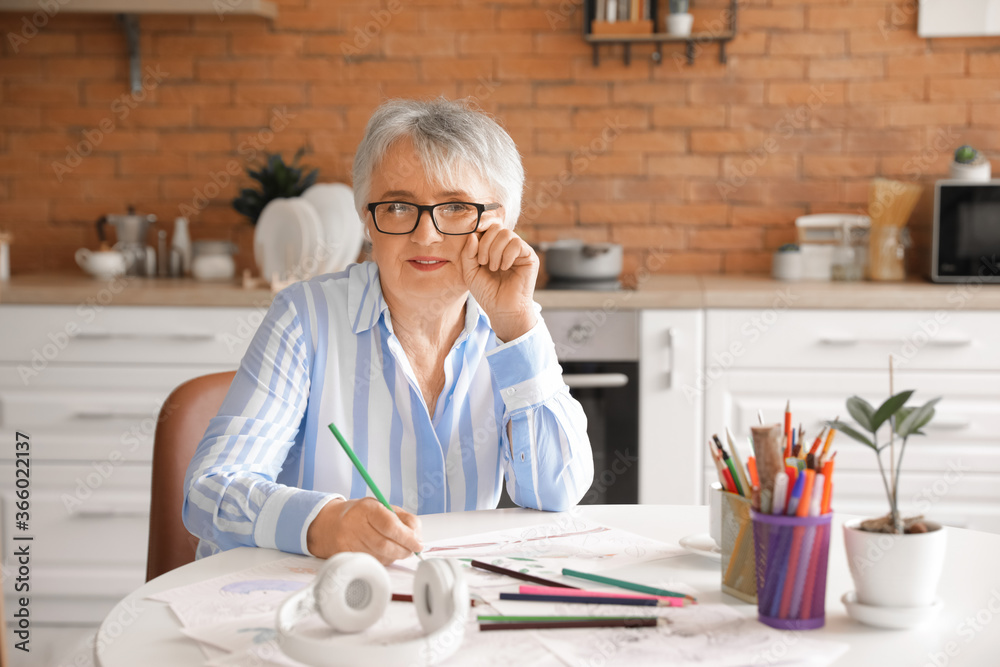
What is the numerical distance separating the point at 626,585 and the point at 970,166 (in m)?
2.44

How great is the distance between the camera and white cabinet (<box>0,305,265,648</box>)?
2.80 m

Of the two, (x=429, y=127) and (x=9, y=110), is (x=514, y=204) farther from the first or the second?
(x=9, y=110)

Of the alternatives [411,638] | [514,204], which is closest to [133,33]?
[514,204]

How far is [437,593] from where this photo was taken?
84 cm

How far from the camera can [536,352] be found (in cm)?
140

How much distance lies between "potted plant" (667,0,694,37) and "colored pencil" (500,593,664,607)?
2.54m

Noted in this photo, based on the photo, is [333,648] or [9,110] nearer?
[333,648]

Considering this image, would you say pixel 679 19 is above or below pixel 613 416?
above

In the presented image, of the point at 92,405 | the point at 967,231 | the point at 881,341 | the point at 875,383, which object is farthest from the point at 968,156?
the point at 92,405

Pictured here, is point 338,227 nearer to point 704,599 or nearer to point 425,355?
point 425,355

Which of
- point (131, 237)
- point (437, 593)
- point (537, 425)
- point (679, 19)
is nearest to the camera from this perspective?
point (437, 593)

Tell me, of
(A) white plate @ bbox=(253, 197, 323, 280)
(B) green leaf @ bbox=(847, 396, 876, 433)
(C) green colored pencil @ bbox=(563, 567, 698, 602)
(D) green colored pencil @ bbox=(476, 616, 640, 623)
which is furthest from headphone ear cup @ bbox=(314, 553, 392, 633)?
(A) white plate @ bbox=(253, 197, 323, 280)

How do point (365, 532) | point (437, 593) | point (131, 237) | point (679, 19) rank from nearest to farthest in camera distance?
point (437, 593), point (365, 532), point (679, 19), point (131, 237)

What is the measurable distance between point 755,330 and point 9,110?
2.69 meters
